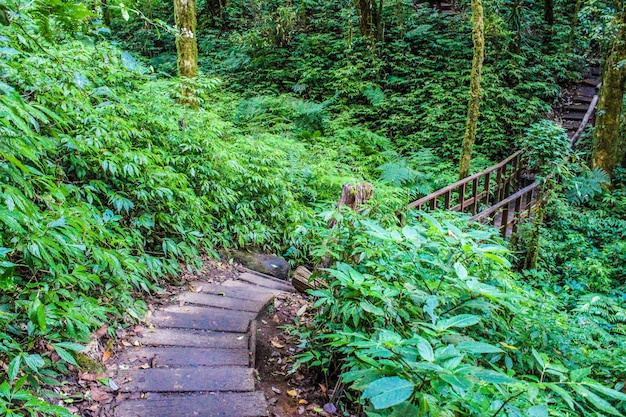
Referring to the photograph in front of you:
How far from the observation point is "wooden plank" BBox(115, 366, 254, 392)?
99.3 inches

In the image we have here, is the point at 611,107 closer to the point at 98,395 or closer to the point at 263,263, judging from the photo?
the point at 263,263

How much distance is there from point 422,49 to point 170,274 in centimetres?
1181

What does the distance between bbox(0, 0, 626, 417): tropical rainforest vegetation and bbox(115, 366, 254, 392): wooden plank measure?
1.11ft

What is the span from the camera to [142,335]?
307 centimetres

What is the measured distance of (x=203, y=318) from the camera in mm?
3502

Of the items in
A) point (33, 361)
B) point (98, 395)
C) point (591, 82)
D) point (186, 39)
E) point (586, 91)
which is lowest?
point (98, 395)

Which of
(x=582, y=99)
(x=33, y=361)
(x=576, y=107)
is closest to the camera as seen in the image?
(x=33, y=361)

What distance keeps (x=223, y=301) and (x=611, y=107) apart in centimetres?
894

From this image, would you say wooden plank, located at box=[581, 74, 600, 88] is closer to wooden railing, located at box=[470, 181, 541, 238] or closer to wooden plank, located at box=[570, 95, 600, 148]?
wooden plank, located at box=[570, 95, 600, 148]

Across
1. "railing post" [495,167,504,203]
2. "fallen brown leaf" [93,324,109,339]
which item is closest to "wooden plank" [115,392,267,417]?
"fallen brown leaf" [93,324,109,339]

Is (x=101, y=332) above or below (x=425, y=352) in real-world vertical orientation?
below

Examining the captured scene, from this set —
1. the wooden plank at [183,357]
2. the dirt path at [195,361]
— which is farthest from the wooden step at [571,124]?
the wooden plank at [183,357]

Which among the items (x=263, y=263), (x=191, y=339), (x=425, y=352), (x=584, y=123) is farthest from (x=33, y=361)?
(x=584, y=123)

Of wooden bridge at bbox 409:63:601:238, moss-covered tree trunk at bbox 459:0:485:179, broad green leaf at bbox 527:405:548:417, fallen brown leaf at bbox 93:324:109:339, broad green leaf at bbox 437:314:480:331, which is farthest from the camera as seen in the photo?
moss-covered tree trunk at bbox 459:0:485:179
